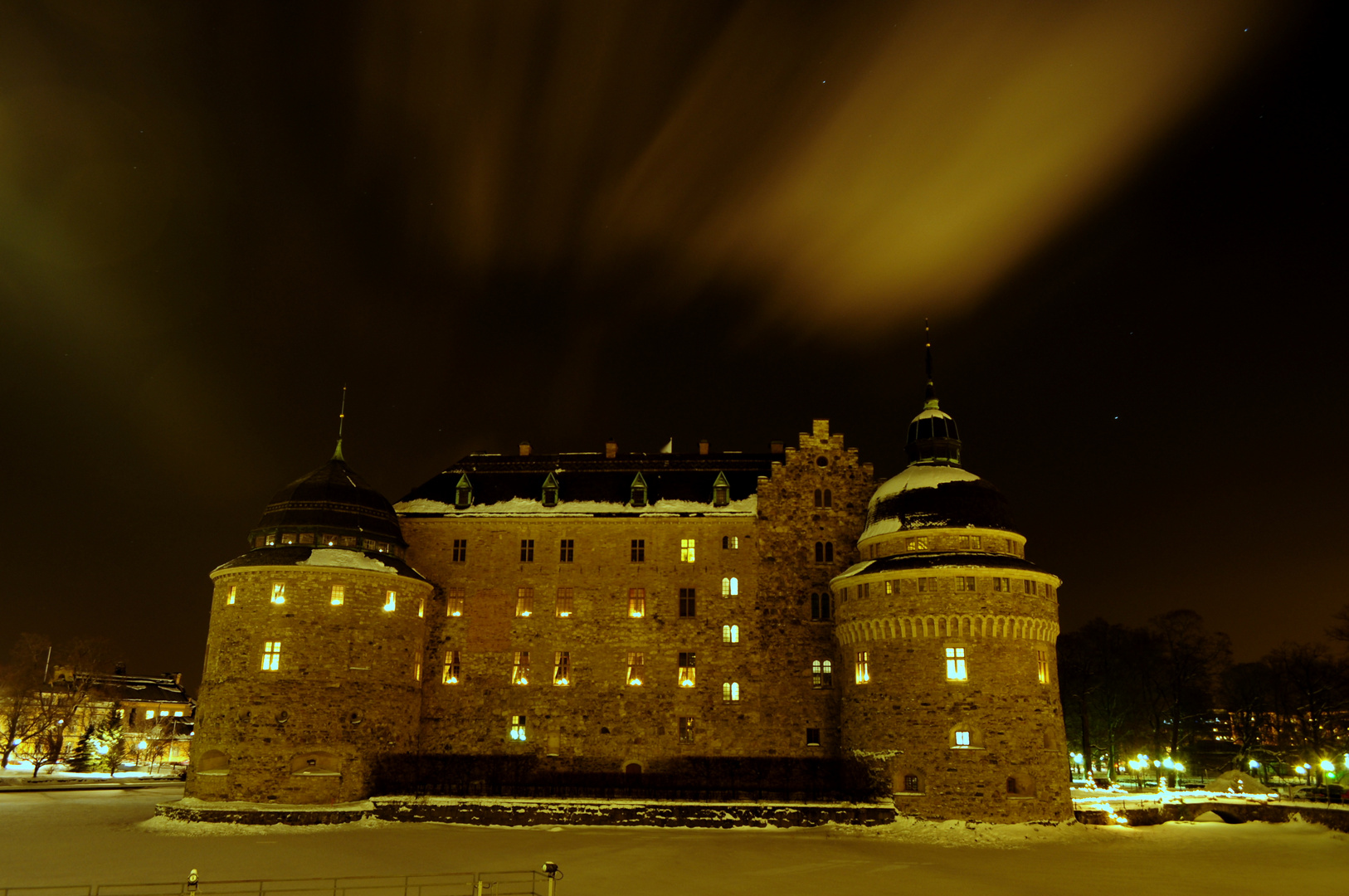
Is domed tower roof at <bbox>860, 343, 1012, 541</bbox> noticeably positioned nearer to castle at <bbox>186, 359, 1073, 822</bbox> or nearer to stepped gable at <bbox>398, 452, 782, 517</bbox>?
castle at <bbox>186, 359, 1073, 822</bbox>

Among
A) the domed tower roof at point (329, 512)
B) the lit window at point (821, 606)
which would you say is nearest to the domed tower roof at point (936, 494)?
the lit window at point (821, 606)

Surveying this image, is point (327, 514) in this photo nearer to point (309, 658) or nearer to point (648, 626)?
point (309, 658)

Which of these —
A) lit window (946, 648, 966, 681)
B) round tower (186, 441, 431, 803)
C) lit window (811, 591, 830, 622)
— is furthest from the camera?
lit window (811, 591, 830, 622)

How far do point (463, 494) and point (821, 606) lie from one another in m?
19.5

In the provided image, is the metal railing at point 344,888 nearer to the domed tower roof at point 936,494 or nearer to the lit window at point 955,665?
the lit window at point 955,665

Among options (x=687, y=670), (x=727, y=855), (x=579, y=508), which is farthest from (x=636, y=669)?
(x=727, y=855)

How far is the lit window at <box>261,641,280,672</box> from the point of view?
40.0 metres

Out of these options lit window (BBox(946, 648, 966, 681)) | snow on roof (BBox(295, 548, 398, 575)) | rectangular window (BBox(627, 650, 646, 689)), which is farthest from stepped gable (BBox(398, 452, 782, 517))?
lit window (BBox(946, 648, 966, 681))

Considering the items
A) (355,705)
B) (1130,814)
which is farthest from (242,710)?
(1130,814)

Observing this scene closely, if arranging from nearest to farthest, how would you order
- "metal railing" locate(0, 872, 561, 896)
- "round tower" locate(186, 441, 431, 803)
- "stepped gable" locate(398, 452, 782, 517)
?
1. "metal railing" locate(0, 872, 561, 896)
2. "round tower" locate(186, 441, 431, 803)
3. "stepped gable" locate(398, 452, 782, 517)

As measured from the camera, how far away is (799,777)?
140 ft

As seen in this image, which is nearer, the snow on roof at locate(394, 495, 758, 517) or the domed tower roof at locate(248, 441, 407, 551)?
the domed tower roof at locate(248, 441, 407, 551)

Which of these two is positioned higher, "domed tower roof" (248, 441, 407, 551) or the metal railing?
"domed tower roof" (248, 441, 407, 551)

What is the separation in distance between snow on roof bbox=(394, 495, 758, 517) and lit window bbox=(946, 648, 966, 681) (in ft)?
39.2
